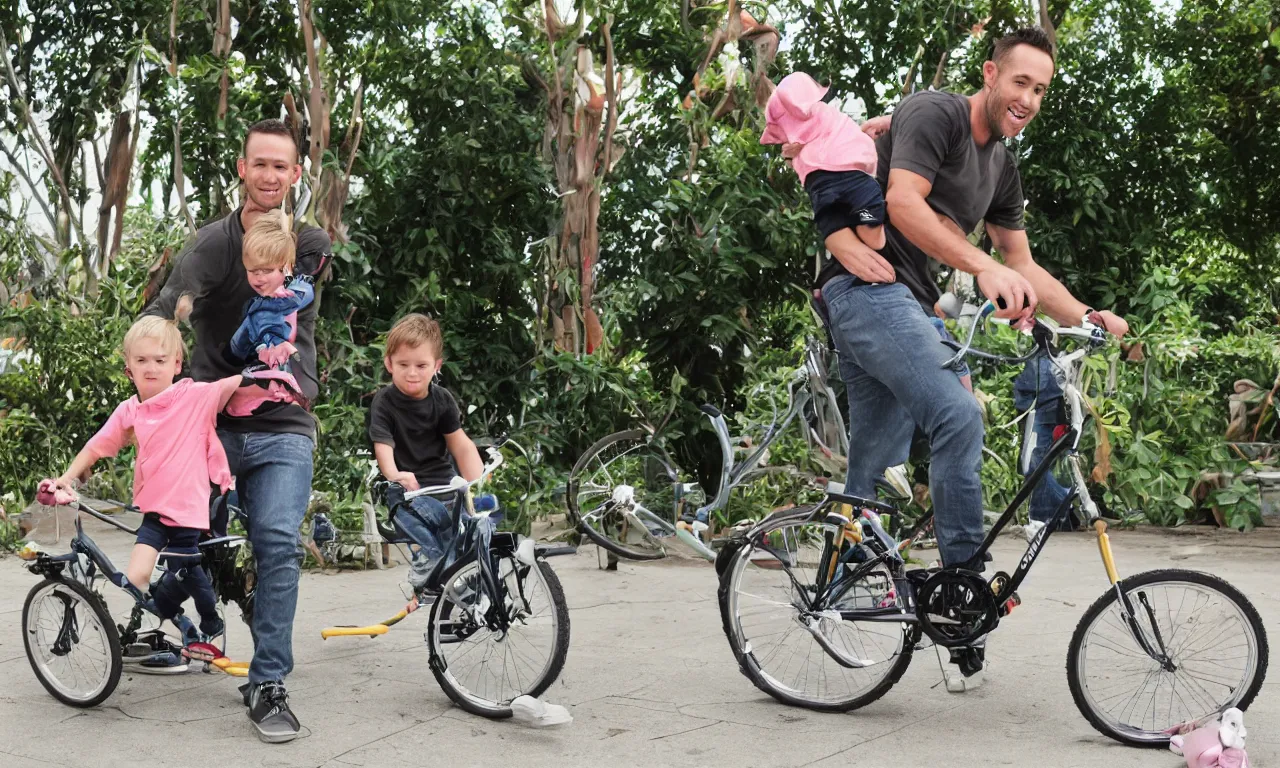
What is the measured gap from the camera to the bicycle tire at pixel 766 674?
4180mm

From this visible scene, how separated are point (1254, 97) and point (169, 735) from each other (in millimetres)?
9041

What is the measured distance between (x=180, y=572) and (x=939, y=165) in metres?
2.67

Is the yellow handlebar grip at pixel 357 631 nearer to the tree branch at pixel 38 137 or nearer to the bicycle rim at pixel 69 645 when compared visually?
the bicycle rim at pixel 69 645

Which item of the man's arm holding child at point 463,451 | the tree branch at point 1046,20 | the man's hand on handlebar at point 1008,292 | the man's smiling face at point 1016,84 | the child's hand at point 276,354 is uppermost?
the tree branch at point 1046,20

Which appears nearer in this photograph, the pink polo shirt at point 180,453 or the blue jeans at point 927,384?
the blue jeans at point 927,384

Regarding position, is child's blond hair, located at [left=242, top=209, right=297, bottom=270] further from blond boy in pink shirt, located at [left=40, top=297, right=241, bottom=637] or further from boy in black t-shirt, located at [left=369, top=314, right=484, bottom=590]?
boy in black t-shirt, located at [left=369, top=314, right=484, bottom=590]

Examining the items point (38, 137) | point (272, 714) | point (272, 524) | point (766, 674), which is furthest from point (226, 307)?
point (38, 137)

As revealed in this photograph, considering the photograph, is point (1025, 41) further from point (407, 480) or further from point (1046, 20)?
point (1046, 20)

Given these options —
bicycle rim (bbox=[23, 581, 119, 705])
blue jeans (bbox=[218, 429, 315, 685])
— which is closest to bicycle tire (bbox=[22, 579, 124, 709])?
bicycle rim (bbox=[23, 581, 119, 705])

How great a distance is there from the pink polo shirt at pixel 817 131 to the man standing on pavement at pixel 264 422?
1522mm

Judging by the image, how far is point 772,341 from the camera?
9.05m

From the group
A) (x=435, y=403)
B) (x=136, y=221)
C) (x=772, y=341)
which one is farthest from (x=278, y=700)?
(x=136, y=221)

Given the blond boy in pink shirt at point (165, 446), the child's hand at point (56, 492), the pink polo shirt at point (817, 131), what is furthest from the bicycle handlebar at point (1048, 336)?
the child's hand at point (56, 492)

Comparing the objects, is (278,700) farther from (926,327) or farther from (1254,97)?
(1254,97)
